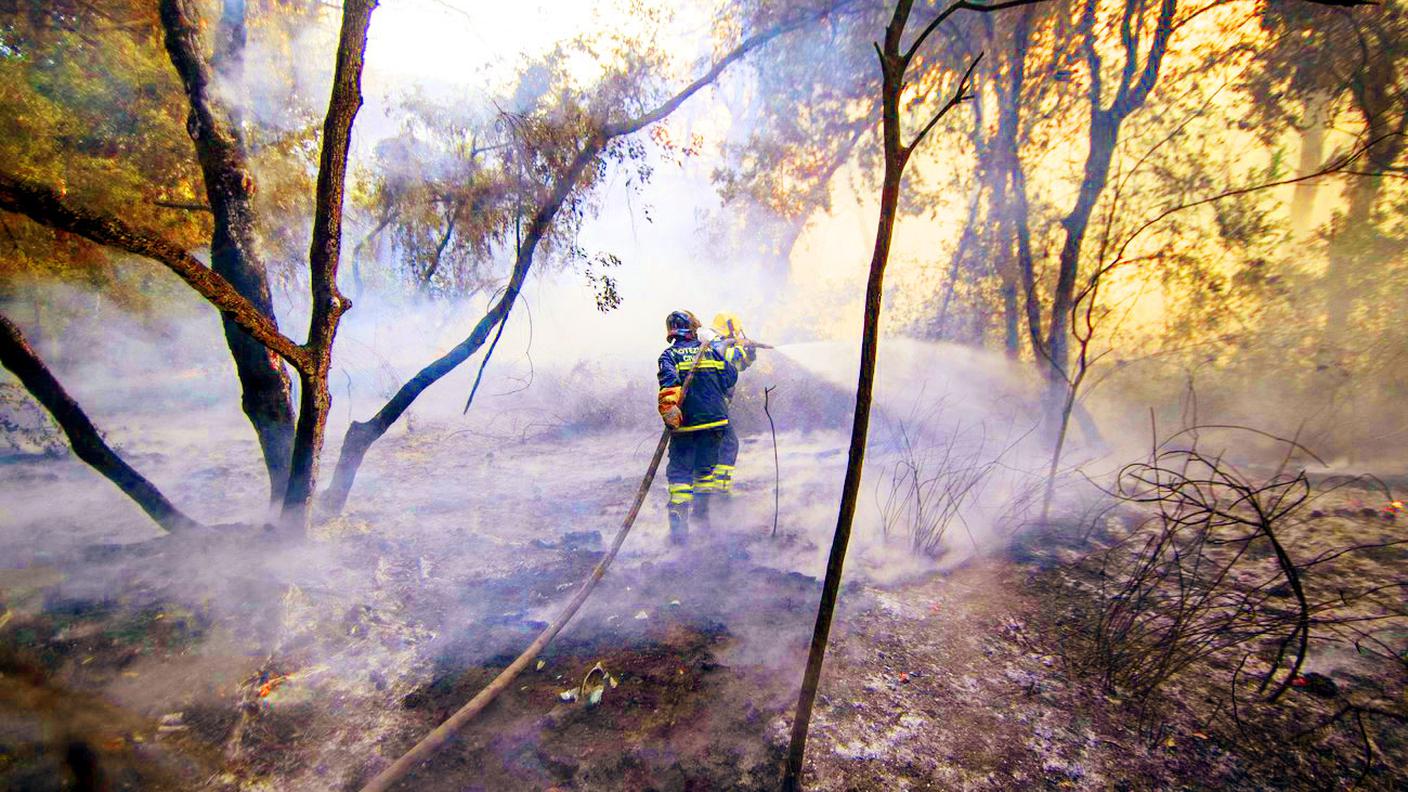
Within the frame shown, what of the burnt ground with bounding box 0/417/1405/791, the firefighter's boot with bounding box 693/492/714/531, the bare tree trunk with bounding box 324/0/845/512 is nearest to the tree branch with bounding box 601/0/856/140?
the bare tree trunk with bounding box 324/0/845/512

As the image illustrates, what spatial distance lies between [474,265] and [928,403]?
7957 millimetres

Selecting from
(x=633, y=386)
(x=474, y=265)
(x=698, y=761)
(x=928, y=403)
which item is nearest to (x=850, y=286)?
(x=928, y=403)

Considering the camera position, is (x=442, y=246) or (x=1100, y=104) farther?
(x=1100, y=104)

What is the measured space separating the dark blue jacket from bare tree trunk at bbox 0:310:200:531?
376 cm

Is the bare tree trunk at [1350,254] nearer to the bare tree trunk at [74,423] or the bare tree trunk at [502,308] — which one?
the bare tree trunk at [502,308]

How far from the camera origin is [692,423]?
15.2 ft

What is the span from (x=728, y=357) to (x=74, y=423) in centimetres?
467

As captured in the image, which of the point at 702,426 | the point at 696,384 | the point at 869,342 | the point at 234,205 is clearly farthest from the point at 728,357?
the point at 234,205

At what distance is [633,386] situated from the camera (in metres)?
9.85

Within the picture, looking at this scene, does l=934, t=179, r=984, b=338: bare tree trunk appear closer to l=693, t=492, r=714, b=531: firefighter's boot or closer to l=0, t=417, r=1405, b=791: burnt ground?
l=0, t=417, r=1405, b=791: burnt ground

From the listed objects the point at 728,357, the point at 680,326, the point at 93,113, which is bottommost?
the point at 728,357

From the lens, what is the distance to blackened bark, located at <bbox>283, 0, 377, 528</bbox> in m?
3.30

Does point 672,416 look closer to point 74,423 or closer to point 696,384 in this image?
point 696,384

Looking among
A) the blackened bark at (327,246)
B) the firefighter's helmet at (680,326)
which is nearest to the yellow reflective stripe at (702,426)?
the firefighter's helmet at (680,326)
